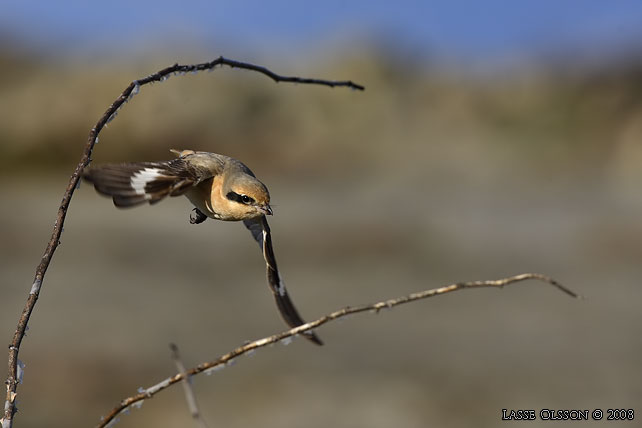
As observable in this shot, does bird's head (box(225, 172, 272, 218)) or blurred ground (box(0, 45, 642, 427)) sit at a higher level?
blurred ground (box(0, 45, 642, 427))

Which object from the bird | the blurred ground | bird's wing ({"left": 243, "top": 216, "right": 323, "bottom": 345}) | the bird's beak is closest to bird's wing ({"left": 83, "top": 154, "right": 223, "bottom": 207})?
the bird

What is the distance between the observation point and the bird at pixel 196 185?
151 centimetres

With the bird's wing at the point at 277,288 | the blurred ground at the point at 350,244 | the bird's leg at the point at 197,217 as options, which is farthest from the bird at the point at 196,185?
the blurred ground at the point at 350,244

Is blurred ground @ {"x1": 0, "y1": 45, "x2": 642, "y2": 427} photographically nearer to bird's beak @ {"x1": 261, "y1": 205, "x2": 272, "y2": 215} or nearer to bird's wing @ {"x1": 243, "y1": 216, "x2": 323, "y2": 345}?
bird's wing @ {"x1": 243, "y1": 216, "x2": 323, "y2": 345}

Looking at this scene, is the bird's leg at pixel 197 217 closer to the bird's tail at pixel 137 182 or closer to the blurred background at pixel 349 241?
the bird's tail at pixel 137 182

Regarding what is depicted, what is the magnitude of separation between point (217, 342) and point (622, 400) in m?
5.79

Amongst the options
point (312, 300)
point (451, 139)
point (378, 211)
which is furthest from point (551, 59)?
point (312, 300)

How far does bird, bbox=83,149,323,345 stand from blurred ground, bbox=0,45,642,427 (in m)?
8.23

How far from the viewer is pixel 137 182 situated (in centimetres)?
156

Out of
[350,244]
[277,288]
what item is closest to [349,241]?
[350,244]

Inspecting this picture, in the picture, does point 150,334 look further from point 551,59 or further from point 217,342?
point 551,59

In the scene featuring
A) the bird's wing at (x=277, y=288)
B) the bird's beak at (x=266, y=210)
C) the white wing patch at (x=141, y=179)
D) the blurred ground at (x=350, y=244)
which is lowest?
the bird's wing at (x=277, y=288)

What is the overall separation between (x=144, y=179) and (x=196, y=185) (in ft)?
0.85

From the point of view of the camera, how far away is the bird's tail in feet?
4.86
